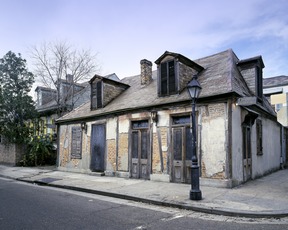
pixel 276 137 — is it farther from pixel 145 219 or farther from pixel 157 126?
pixel 145 219

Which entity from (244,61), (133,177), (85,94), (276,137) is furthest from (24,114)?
(276,137)

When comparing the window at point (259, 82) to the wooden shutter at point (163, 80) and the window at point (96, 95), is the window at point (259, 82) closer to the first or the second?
the wooden shutter at point (163, 80)

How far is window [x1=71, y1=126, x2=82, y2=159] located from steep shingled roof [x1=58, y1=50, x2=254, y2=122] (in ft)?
2.45

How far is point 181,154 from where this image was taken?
1032 cm

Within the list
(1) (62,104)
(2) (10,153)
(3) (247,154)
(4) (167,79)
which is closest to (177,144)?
(3) (247,154)

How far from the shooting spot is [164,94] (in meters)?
11.8

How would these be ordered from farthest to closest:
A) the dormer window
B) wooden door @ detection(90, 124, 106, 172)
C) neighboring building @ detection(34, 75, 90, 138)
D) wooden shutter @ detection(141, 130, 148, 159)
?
neighboring building @ detection(34, 75, 90, 138) < wooden door @ detection(90, 124, 106, 172) < wooden shutter @ detection(141, 130, 148, 159) < the dormer window

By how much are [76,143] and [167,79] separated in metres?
6.96

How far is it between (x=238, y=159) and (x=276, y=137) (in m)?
6.79

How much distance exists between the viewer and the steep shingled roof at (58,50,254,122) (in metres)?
9.98

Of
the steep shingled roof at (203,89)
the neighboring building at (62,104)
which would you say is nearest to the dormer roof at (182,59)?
the steep shingled roof at (203,89)

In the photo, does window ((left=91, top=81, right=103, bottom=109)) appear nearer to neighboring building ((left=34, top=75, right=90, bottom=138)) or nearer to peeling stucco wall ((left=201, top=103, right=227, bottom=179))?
neighboring building ((left=34, top=75, right=90, bottom=138))

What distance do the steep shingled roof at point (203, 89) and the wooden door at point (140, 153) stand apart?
123 cm

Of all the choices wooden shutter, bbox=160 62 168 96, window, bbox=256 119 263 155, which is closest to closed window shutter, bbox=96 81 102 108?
wooden shutter, bbox=160 62 168 96
